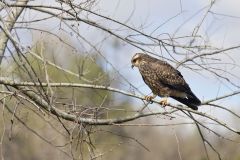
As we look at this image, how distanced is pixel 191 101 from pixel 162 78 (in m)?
1.05

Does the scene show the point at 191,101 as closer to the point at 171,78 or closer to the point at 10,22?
the point at 171,78

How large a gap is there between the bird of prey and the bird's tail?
40 millimetres

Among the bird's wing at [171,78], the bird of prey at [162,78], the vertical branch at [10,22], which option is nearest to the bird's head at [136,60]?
the bird of prey at [162,78]

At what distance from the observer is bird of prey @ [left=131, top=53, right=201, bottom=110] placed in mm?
8195

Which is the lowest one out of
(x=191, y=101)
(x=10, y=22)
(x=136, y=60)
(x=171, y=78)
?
(x=191, y=101)

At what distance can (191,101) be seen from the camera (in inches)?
292

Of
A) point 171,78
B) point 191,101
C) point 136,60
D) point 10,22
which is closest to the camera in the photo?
point 10,22

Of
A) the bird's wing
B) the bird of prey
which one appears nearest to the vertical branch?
the bird of prey

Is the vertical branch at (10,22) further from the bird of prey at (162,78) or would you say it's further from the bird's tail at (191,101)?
the bird's tail at (191,101)

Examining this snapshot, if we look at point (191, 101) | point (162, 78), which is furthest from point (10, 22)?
point (162, 78)

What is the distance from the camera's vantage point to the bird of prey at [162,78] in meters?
8.20

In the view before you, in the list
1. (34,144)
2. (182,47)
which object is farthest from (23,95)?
(34,144)

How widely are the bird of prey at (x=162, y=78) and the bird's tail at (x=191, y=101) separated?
40 millimetres

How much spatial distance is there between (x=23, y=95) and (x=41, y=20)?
29.4 inches
